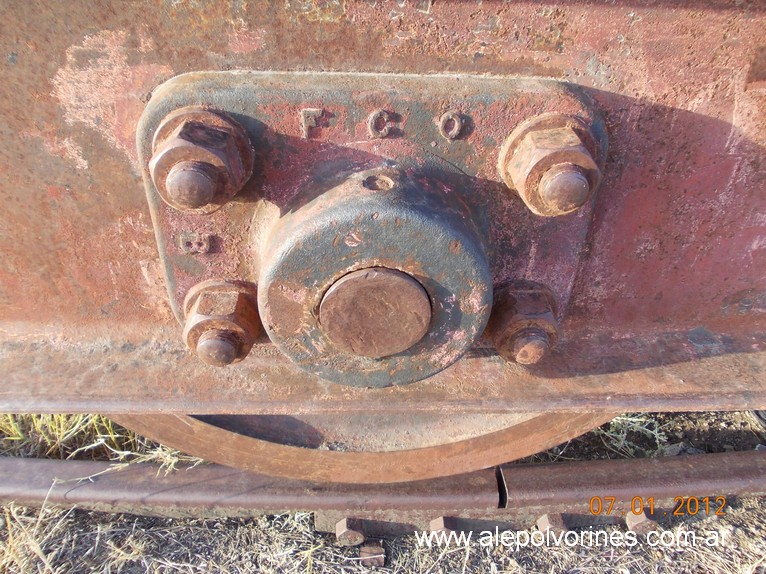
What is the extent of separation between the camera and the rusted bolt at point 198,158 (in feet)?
2.97

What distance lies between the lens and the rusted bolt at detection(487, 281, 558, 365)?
3.74 ft

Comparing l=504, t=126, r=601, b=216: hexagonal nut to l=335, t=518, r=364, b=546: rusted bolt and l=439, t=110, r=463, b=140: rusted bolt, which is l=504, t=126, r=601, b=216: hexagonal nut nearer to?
l=439, t=110, r=463, b=140: rusted bolt

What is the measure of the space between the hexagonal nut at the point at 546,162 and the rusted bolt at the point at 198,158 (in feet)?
1.71

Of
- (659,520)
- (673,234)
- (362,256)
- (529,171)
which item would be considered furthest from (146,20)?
(659,520)

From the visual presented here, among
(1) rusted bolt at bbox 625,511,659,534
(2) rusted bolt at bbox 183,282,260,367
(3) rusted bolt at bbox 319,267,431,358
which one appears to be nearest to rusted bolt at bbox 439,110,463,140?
(3) rusted bolt at bbox 319,267,431,358

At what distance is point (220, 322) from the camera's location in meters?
1.11

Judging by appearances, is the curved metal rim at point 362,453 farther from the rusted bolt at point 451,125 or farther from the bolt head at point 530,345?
the rusted bolt at point 451,125

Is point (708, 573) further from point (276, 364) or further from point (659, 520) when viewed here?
point (276, 364)

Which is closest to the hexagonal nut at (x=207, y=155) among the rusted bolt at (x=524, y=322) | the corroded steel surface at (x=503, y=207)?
the corroded steel surface at (x=503, y=207)

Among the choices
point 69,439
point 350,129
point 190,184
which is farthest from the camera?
point 69,439
